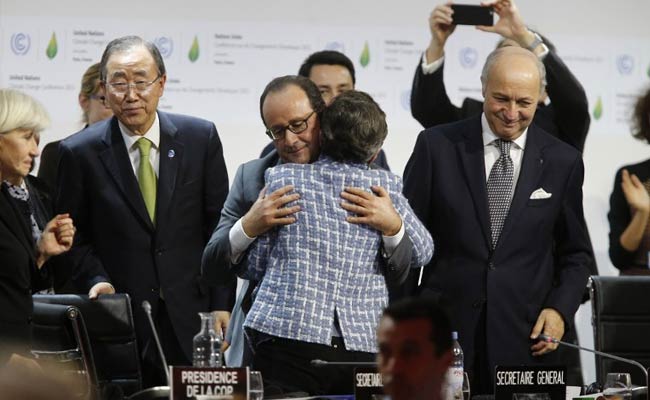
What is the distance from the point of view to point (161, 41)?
5.75 metres

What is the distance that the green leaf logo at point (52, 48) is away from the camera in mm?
5652

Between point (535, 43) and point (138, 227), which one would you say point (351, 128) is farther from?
point (535, 43)

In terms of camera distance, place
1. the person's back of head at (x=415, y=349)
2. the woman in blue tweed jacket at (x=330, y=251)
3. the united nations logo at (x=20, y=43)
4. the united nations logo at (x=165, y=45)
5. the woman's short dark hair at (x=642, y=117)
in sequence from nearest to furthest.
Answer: the person's back of head at (x=415, y=349), the woman in blue tweed jacket at (x=330, y=251), the woman's short dark hair at (x=642, y=117), the united nations logo at (x=20, y=43), the united nations logo at (x=165, y=45)

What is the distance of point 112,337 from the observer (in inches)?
137

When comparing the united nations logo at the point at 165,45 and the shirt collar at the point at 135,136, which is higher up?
the united nations logo at the point at 165,45

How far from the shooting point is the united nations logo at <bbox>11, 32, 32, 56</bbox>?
18.4ft

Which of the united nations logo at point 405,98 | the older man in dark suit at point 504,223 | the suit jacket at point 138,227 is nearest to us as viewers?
the older man in dark suit at point 504,223

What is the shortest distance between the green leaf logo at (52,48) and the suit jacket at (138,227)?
1.80 m

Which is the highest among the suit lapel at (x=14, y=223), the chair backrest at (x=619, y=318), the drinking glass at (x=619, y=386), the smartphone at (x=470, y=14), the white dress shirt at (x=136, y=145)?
the smartphone at (x=470, y=14)

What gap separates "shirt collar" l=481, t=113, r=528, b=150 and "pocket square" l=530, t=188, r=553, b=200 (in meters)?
0.17

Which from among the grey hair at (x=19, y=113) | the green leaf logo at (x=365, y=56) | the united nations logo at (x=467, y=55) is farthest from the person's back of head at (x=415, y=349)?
the united nations logo at (x=467, y=55)

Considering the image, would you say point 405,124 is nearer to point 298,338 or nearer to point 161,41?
point 161,41

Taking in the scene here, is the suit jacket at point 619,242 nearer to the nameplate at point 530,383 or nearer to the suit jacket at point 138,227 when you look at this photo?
the suit jacket at point 138,227

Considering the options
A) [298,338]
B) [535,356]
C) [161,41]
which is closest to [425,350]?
[298,338]
